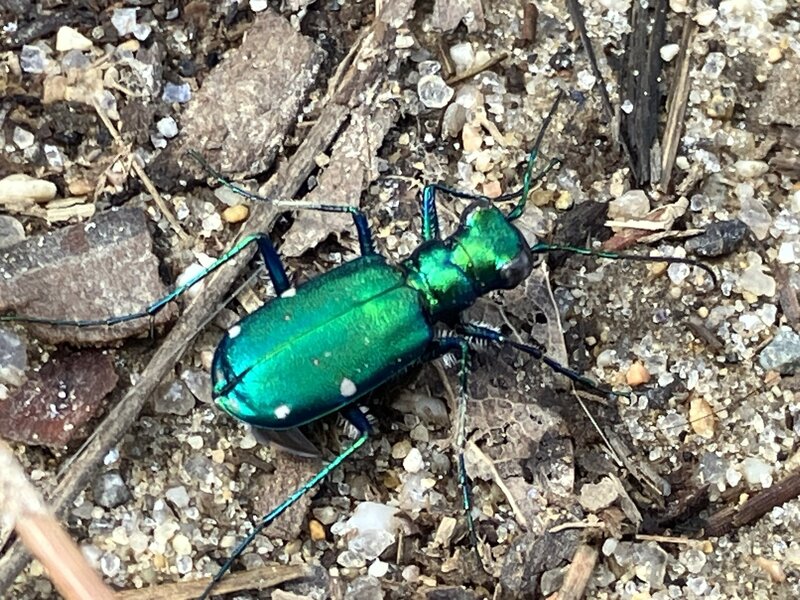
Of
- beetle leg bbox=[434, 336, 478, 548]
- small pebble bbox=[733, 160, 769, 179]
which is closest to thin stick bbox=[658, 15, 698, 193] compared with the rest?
small pebble bbox=[733, 160, 769, 179]

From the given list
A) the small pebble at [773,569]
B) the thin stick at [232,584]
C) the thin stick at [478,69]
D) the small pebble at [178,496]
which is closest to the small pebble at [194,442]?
the small pebble at [178,496]

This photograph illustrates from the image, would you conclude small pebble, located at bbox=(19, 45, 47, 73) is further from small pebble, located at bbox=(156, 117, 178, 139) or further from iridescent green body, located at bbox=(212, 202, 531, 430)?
iridescent green body, located at bbox=(212, 202, 531, 430)

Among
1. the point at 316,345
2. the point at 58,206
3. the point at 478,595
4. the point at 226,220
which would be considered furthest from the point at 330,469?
the point at 58,206

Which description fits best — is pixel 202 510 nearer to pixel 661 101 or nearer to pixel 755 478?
pixel 755 478

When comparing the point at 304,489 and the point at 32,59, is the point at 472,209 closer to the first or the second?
the point at 304,489

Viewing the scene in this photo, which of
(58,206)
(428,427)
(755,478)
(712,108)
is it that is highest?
(58,206)

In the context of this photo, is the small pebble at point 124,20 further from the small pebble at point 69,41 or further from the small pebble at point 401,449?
the small pebble at point 401,449

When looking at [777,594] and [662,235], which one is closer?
[777,594]
